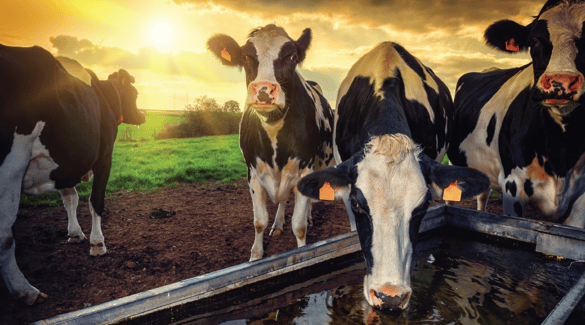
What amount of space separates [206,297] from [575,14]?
12.6ft

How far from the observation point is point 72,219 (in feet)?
16.3

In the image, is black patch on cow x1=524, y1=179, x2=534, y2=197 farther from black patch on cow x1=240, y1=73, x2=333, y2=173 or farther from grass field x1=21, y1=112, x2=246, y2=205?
grass field x1=21, y1=112, x2=246, y2=205

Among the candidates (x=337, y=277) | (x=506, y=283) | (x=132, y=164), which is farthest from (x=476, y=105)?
(x=132, y=164)

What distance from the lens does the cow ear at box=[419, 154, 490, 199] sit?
2.28 metres

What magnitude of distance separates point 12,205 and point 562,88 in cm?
482

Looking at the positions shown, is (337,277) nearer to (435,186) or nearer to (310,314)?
(310,314)

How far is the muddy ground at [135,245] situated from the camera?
363 cm

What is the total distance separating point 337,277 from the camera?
114 inches

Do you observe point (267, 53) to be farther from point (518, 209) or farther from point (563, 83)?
point (518, 209)

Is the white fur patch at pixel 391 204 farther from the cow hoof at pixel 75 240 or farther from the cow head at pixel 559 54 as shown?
the cow hoof at pixel 75 240

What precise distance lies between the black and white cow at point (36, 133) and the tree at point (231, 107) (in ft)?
76.4

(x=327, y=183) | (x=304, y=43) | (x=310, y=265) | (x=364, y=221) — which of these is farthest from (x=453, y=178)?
(x=304, y=43)

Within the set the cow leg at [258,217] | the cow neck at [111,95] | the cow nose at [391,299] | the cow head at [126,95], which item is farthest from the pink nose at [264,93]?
the cow head at [126,95]

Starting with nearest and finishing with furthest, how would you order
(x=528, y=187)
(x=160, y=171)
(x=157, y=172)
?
(x=528, y=187) → (x=157, y=172) → (x=160, y=171)
